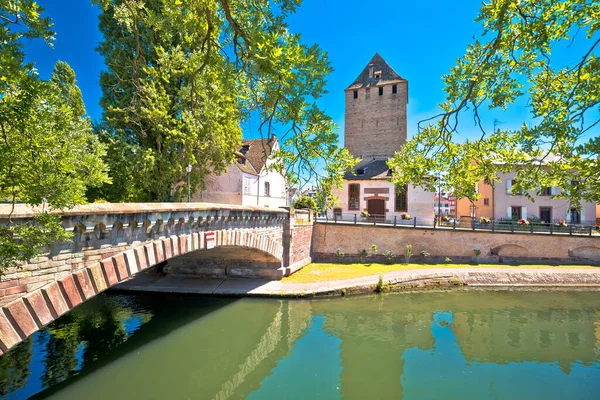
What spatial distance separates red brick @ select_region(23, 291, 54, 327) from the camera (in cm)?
505

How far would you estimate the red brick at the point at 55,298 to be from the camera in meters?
5.30

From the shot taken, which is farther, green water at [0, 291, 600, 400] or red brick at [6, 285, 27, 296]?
green water at [0, 291, 600, 400]

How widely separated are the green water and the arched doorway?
44.2 feet

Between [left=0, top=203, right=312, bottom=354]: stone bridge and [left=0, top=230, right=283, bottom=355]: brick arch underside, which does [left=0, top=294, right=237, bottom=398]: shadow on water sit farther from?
[left=0, top=203, right=312, bottom=354]: stone bridge

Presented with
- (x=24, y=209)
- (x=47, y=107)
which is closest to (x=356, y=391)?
(x=24, y=209)

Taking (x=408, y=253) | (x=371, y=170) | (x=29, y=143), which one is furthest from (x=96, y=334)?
(x=371, y=170)

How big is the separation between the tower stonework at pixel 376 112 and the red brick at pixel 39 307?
2785cm

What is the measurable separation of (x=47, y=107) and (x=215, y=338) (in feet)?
28.5

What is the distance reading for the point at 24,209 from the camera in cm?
470

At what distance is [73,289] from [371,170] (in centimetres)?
2559

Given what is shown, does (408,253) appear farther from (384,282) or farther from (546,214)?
(546,214)

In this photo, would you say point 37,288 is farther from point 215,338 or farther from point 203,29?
point 215,338

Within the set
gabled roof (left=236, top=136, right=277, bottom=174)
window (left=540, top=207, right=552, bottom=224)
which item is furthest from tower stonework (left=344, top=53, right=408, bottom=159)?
window (left=540, top=207, right=552, bottom=224)

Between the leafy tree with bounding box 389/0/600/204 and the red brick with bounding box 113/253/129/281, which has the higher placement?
the leafy tree with bounding box 389/0/600/204
